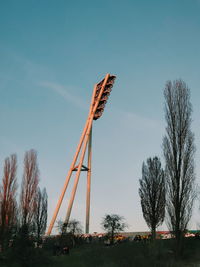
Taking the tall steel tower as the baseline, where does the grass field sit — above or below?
below

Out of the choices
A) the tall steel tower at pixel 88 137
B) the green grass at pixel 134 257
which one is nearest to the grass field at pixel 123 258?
the green grass at pixel 134 257

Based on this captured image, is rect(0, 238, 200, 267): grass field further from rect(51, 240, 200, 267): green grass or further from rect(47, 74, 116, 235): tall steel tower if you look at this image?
rect(47, 74, 116, 235): tall steel tower

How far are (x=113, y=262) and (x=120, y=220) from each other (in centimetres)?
1643

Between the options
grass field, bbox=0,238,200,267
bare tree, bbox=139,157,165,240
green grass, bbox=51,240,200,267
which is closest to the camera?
green grass, bbox=51,240,200,267

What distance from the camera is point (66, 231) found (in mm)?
29438

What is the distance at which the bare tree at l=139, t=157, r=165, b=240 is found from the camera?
27.2 m

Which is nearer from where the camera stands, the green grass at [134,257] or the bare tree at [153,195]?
the green grass at [134,257]

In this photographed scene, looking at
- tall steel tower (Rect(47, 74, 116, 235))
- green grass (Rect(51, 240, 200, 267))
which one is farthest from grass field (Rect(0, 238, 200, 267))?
tall steel tower (Rect(47, 74, 116, 235))

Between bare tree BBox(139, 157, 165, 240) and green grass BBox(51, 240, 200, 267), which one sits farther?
bare tree BBox(139, 157, 165, 240)

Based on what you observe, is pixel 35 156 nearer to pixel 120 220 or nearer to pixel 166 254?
pixel 120 220

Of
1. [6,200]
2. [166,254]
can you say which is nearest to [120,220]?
[6,200]

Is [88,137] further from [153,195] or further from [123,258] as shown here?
[123,258]

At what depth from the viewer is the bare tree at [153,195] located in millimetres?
27172

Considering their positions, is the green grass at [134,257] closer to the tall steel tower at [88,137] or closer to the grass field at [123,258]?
the grass field at [123,258]
